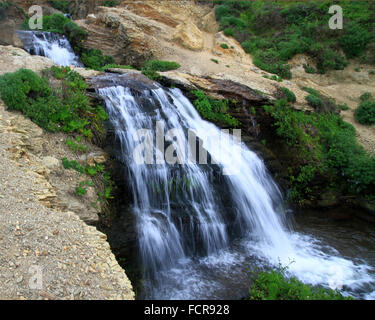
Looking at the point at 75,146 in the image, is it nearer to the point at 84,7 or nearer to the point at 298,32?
the point at 298,32

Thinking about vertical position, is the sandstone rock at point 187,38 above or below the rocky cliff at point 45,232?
above

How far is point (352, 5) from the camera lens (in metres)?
15.9

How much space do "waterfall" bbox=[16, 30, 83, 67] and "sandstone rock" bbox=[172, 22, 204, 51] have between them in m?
5.85

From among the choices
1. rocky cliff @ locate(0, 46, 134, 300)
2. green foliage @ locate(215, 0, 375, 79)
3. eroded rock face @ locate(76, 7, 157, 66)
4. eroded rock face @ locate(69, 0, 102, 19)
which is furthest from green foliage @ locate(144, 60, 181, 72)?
eroded rock face @ locate(69, 0, 102, 19)

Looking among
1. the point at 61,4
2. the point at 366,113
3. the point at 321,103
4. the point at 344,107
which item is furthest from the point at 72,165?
the point at 61,4

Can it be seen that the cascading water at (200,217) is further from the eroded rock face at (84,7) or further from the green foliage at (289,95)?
the eroded rock face at (84,7)

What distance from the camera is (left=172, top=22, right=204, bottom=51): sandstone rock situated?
1516 cm

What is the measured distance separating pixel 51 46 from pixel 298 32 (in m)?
14.2

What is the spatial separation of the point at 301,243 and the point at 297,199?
228 centimetres

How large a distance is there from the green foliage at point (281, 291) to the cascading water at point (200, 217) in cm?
56

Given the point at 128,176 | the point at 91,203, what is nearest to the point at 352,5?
the point at 128,176

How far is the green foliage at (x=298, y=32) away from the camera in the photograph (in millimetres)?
14664

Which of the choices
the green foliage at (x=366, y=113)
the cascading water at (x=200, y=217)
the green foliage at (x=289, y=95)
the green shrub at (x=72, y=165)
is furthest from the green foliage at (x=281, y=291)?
the green foliage at (x=366, y=113)
